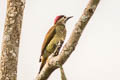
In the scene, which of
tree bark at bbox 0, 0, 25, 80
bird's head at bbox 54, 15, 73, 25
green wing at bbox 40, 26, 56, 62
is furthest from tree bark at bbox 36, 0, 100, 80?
bird's head at bbox 54, 15, 73, 25

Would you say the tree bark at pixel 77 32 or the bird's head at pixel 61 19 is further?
the bird's head at pixel 61 19

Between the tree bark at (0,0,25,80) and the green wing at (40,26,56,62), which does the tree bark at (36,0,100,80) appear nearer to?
the tree bark at (0,0,25,80)

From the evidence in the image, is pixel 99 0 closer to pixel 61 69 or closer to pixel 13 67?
pixel 61 69

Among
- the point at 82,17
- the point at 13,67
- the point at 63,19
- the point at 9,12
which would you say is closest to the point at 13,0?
the point at 9,12

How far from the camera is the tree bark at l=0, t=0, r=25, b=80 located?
19.8 feet

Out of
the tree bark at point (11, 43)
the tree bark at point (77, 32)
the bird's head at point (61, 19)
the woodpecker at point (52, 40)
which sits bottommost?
the bird's head at point (61, 19)

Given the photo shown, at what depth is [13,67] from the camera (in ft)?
19.8

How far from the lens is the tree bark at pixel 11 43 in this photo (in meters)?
6.02

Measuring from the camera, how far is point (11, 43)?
6.10 meters

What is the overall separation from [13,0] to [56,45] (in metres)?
1.43

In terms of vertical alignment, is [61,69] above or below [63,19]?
above

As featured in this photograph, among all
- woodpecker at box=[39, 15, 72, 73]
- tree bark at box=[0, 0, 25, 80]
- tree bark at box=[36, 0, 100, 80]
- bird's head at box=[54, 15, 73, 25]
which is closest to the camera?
tree bark at box=[36, 0, 100, 80]

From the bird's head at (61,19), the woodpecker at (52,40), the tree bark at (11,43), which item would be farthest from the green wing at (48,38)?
the tree bark at (11,43)

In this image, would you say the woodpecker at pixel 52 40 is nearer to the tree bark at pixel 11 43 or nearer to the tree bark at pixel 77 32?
the tree bark at pixel 11 43
